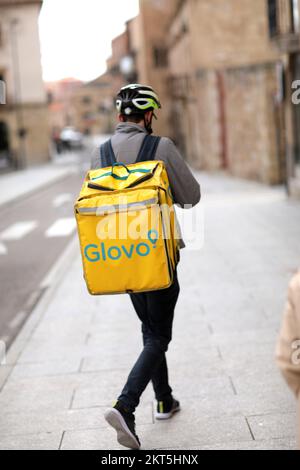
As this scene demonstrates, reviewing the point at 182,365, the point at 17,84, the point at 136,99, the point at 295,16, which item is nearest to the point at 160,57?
the point at 17,84

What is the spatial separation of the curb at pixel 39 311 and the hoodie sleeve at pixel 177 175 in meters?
2.30

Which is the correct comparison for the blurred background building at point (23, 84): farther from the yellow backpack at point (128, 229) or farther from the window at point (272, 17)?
the yellow backpack at point (128, 229)

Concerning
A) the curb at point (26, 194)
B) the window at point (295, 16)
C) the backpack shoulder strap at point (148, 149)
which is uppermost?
the window at point (295, 16)

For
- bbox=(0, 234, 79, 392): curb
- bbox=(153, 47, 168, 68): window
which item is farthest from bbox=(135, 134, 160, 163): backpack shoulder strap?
bbox=(153, 47, 168, 68): window

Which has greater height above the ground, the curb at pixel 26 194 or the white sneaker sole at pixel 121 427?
the white sneaker sole at pixel 121 427

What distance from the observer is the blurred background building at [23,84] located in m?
54.4

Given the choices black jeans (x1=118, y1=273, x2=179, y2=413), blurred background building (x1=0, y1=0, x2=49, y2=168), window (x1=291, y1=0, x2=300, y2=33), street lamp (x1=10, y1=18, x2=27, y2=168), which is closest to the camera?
black jeans (x1=118, y1=273, x2=179, y2=413)

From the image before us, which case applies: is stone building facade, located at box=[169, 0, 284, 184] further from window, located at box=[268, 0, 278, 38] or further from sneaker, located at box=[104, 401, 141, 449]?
sneaker, located at box=[104, 401, 141, 449]

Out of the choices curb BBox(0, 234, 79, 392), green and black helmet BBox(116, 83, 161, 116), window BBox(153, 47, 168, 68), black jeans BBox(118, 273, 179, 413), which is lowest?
curb BBox(0, 234, 79, 392)

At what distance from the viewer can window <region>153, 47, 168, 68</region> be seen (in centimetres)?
5438

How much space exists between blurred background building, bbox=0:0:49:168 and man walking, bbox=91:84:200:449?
49338 mm

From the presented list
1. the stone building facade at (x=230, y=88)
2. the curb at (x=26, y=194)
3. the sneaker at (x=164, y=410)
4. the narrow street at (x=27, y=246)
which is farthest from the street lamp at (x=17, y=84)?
the sneaker at (x=164, y=410)

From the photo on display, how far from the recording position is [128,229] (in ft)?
12.9
